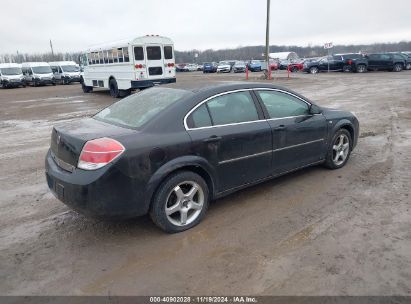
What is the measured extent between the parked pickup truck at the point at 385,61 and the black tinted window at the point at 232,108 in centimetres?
3279

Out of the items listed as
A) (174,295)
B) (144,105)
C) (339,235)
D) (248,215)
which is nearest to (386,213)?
(339,235)

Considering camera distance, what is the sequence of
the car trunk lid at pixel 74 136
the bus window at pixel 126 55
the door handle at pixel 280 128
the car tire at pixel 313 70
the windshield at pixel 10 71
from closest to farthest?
1. the car trunk lid at pixel 74 136
2. the door handle at pixel 280 128
3. the bus window at pixel 126 55
4. the windshield at pixel 10 71
5. the car tire at pixel 313 70

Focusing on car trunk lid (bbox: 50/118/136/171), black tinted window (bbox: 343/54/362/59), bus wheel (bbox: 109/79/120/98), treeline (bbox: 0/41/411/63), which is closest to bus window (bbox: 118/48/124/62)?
bus wheel (bbox: 109/79/120/98)

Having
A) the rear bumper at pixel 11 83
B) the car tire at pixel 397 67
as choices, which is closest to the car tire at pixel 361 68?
the car tire at pixel 397 67

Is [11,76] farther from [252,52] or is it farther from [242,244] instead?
[252,52]

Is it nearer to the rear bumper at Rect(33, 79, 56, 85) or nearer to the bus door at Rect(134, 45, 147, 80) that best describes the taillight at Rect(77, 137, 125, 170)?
the bus door at Rect(134, 45, 147, 80)

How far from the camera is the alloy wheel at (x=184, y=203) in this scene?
3921 mm

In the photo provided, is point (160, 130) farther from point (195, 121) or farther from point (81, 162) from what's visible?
point (81, 162)

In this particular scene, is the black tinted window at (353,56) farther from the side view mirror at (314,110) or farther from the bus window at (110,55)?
the side view mirror at (314,110)

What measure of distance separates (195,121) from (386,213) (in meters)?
2.45

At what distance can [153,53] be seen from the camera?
17.1 meters

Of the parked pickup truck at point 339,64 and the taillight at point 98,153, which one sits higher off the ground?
the taillight at point 98,153

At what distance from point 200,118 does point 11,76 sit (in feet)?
108

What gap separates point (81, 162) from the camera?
3584 mm
